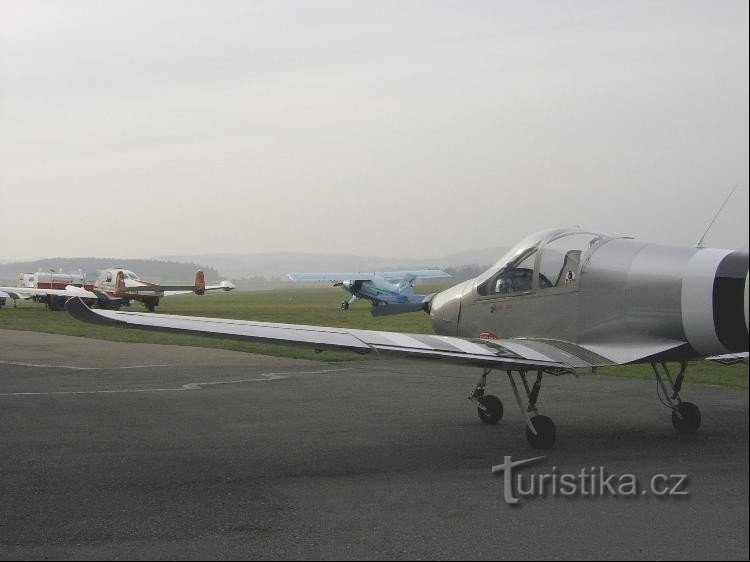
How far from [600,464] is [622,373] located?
385 inches

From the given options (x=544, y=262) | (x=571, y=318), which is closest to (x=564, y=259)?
Result: (x=544, y=262)

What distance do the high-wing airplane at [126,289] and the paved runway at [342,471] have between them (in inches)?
1390

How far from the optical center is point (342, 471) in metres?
8.01

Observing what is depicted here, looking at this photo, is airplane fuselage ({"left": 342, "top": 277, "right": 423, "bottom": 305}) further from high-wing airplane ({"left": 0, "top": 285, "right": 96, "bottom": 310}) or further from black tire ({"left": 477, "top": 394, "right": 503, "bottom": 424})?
black tire ({"left": 477, "top": 394, "right": 503, "bottom": 424})

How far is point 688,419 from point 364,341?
4.41 meters

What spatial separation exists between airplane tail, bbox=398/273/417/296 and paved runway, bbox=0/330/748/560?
40058 mm

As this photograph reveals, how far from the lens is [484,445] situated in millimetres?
9320

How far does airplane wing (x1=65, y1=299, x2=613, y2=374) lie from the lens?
25.9ft

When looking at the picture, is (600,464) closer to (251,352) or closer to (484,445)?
(484,445)

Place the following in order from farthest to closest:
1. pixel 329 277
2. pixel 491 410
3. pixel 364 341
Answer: pixel 329 277, pixel 491 410, pixel 364 341

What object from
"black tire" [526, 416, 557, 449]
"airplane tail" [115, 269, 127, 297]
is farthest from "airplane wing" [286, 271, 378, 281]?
"black tire" [526, 416, 557, 449]

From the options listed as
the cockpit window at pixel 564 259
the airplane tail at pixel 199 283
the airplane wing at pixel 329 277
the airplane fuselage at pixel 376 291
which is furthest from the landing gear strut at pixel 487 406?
the airplane tail at pixel 199 283

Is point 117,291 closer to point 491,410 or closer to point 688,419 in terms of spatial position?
point 491,410

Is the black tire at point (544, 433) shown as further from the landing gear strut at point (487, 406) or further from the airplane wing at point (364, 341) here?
the landing gear strut at point (487, 406)
